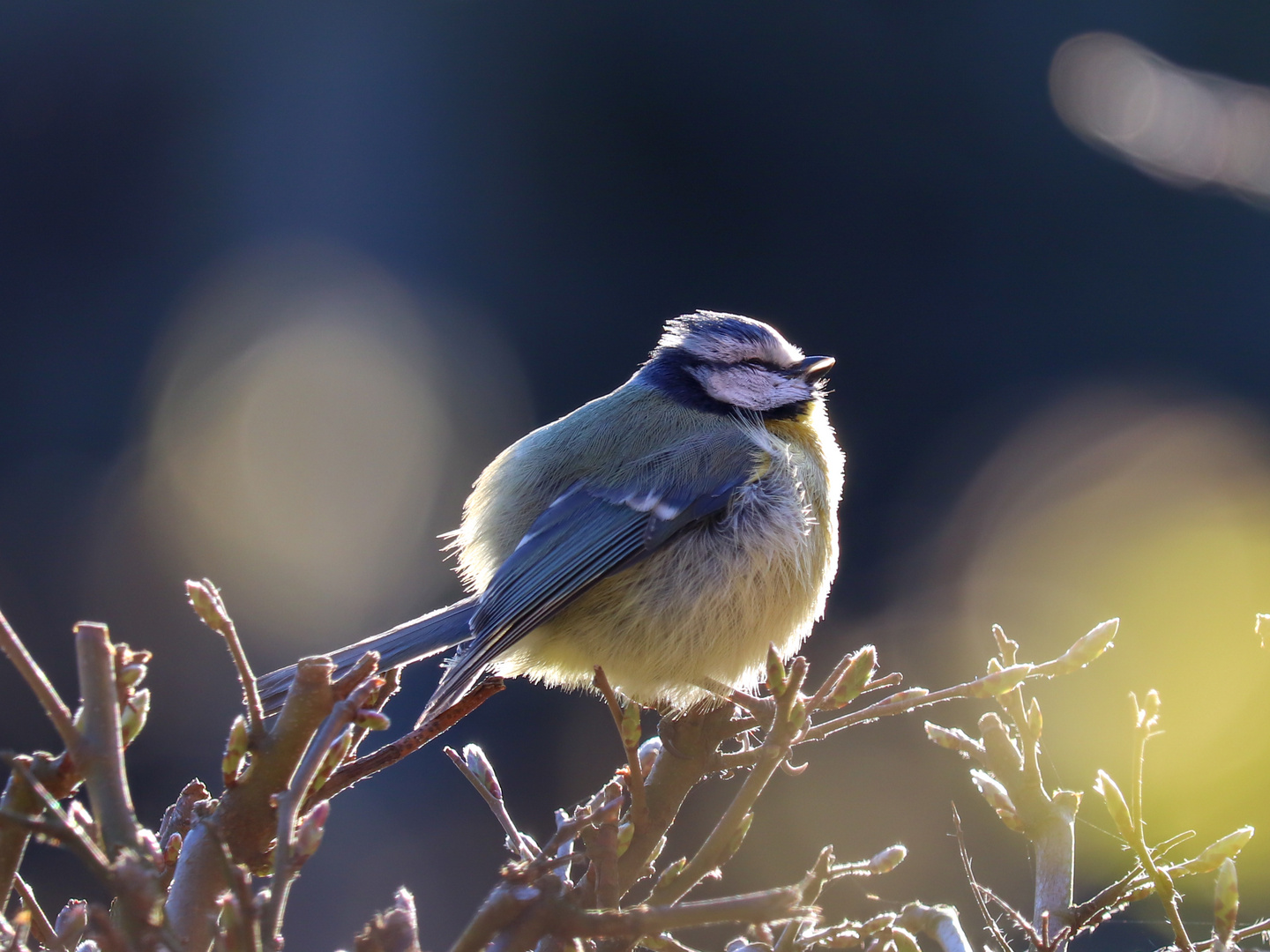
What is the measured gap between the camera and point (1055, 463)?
3.81m

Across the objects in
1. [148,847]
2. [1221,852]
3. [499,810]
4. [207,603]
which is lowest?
[1221,852]

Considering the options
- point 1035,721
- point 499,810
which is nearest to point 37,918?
point 499,810

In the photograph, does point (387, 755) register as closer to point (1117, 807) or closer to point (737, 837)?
point (737, 837)

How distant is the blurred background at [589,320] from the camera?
342 cm

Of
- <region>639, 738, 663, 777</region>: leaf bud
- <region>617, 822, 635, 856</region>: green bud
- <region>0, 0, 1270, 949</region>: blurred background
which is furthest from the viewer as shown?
<region>0, 0, 1270, 949</region>: blurred background

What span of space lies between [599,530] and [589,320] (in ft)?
8.08

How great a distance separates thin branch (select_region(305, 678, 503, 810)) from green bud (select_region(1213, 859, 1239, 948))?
70cm

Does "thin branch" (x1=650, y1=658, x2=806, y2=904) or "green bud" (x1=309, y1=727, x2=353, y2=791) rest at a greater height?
"green bud" (x1=309, y1=727, x2=353, y2=791)

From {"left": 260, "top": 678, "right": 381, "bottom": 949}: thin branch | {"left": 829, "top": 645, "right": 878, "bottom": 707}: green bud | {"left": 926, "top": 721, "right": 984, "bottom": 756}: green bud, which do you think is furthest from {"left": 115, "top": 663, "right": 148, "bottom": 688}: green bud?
{"left": 926, "top": 721, "right": 984, "bottom": 756}: green bud

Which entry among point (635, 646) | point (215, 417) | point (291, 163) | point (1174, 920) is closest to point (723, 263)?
point (291, 163)

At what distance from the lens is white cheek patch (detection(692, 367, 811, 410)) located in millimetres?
2010

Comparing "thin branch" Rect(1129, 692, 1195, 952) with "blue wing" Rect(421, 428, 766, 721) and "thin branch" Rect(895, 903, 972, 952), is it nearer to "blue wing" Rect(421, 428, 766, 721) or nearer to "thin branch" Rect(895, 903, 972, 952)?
"thin branch" Rect(895, 903, 972, 952)

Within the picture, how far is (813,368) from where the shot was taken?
2.05m

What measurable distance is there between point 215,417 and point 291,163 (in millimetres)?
1096
